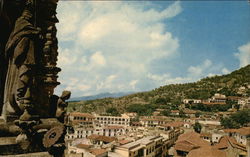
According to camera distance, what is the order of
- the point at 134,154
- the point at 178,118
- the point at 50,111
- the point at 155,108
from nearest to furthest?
the point at 50,111 < the point at 134,154 < the point at 178,118 < the point at 155,108

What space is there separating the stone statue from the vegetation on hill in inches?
3806

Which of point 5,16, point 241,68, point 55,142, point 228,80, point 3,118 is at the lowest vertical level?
point 55,142

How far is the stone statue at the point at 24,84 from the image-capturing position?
142 inches

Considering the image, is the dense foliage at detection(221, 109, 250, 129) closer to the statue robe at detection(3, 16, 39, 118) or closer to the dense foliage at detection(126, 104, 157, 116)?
the dense foliage at detection(126, 104, 157, 116)

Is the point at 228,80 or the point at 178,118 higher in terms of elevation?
the point at 228,80

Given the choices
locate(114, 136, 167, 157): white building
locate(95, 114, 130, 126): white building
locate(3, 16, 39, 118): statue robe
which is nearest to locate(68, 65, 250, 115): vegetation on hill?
locate(95, 114, 130, 126): white building

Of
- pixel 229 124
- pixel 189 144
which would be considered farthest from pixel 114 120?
pixel 189 144

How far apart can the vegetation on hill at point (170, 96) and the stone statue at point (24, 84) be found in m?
96.7

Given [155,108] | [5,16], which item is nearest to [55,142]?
[5,16]

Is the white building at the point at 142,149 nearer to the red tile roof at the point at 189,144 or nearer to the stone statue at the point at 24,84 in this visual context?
the red tile roof at the point at 189,144

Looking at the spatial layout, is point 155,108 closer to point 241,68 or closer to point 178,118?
point 178,118

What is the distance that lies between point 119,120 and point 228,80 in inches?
3731

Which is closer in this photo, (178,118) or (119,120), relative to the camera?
(119,120)

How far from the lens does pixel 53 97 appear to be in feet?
15.5
